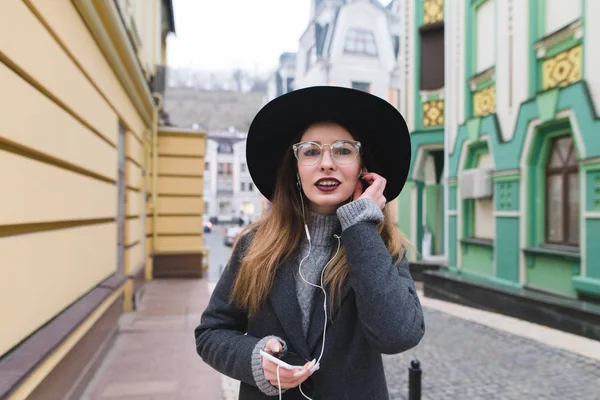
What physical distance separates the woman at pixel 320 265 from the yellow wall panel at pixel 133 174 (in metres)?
5.66

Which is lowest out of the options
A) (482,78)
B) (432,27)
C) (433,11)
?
(482,78)

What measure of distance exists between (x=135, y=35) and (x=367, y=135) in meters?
6.24

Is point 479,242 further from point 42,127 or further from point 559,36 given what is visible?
point 42,127

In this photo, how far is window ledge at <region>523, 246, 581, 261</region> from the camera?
21.1 feet

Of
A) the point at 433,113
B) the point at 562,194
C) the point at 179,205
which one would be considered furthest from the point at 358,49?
the point at 562,194

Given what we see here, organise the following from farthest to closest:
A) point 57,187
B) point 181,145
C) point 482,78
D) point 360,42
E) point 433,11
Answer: point 360,42
point 433,11
point 181,145
point 482,78
point 57,187

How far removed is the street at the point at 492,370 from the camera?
13.8 feet

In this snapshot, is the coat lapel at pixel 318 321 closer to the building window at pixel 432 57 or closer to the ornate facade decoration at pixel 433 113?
the ornate facade decoration at pixel 433 113

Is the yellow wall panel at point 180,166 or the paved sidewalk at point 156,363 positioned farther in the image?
the yellow wall panel at point 180,166

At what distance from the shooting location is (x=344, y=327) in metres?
1.49

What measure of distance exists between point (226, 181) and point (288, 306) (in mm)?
52193

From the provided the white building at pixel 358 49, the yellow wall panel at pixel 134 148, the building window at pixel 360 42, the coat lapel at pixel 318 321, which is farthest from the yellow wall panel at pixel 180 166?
the building window at pixel 360 42

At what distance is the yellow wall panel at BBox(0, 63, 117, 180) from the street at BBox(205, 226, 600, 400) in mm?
2589

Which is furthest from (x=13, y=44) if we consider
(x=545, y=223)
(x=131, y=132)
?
(x=545, y=223)
